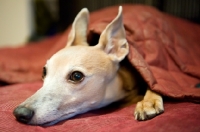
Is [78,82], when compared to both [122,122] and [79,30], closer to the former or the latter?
[122,122]

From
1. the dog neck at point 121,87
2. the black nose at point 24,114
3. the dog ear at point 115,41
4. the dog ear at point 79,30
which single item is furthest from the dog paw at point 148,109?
the dog ear at point 79,30

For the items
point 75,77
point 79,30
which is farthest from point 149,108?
point 79,30

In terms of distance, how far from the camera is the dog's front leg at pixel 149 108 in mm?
1177

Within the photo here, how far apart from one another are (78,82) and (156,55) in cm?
56

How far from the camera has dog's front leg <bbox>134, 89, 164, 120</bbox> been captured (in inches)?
46.3

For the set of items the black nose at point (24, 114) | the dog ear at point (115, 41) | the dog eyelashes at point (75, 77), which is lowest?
the black nose at point (24, 114)

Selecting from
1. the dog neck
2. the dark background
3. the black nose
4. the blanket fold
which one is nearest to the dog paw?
the blanket fold

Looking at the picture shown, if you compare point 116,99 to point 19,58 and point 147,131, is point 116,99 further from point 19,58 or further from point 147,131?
point 19,58

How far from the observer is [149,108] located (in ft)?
3.99

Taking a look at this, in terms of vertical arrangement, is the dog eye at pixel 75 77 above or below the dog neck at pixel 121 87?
above

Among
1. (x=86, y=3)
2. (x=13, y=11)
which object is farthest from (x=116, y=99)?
(x=13, y=11)

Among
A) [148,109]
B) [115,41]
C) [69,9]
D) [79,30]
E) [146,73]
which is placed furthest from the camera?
[69,9]

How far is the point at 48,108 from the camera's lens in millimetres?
1147

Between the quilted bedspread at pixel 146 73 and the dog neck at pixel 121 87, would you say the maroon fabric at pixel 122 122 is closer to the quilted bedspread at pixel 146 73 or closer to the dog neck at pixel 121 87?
the quilted bedspread at pixel 146 73
